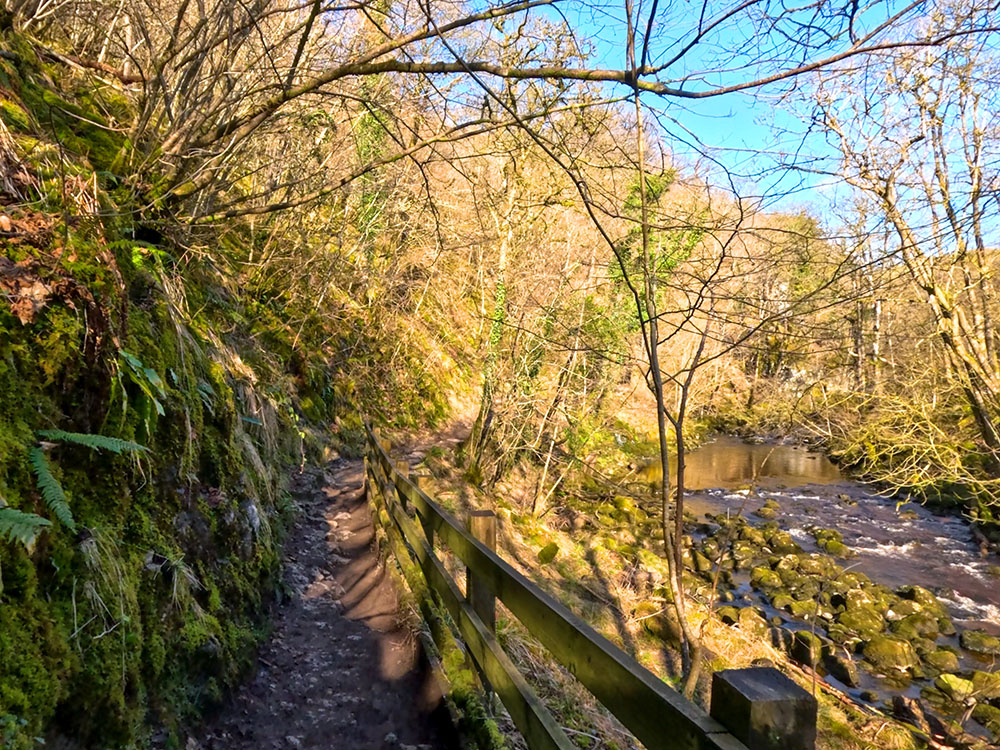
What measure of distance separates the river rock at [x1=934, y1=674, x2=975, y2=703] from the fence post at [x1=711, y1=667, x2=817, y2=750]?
10.5 metres

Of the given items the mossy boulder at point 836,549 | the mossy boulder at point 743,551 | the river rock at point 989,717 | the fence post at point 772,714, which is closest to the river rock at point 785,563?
the mossy boulder at point 743,551

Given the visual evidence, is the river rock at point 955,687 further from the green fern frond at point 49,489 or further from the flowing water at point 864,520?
the green fern frond at point 49,489

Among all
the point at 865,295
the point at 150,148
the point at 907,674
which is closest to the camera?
the point at 865,295

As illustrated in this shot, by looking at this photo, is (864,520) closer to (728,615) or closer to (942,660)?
(942,660)

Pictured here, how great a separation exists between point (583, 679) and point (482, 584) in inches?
48.6

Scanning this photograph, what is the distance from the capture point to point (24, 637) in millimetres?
2326

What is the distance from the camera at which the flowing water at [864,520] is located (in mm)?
13250

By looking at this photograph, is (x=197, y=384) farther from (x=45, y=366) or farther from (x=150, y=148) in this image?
(x=150, y=148)

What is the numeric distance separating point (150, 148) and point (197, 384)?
2057mm

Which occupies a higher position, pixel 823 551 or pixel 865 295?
pixel 865 295

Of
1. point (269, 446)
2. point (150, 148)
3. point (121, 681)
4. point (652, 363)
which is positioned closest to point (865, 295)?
point (652, 363)

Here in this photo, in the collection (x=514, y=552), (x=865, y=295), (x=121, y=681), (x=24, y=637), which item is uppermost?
(x=865, y=295)

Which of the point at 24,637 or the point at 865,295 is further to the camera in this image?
the point at 865,295

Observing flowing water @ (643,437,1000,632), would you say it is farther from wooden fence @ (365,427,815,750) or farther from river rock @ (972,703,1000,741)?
wooden fence @ (365,427,815,750)
